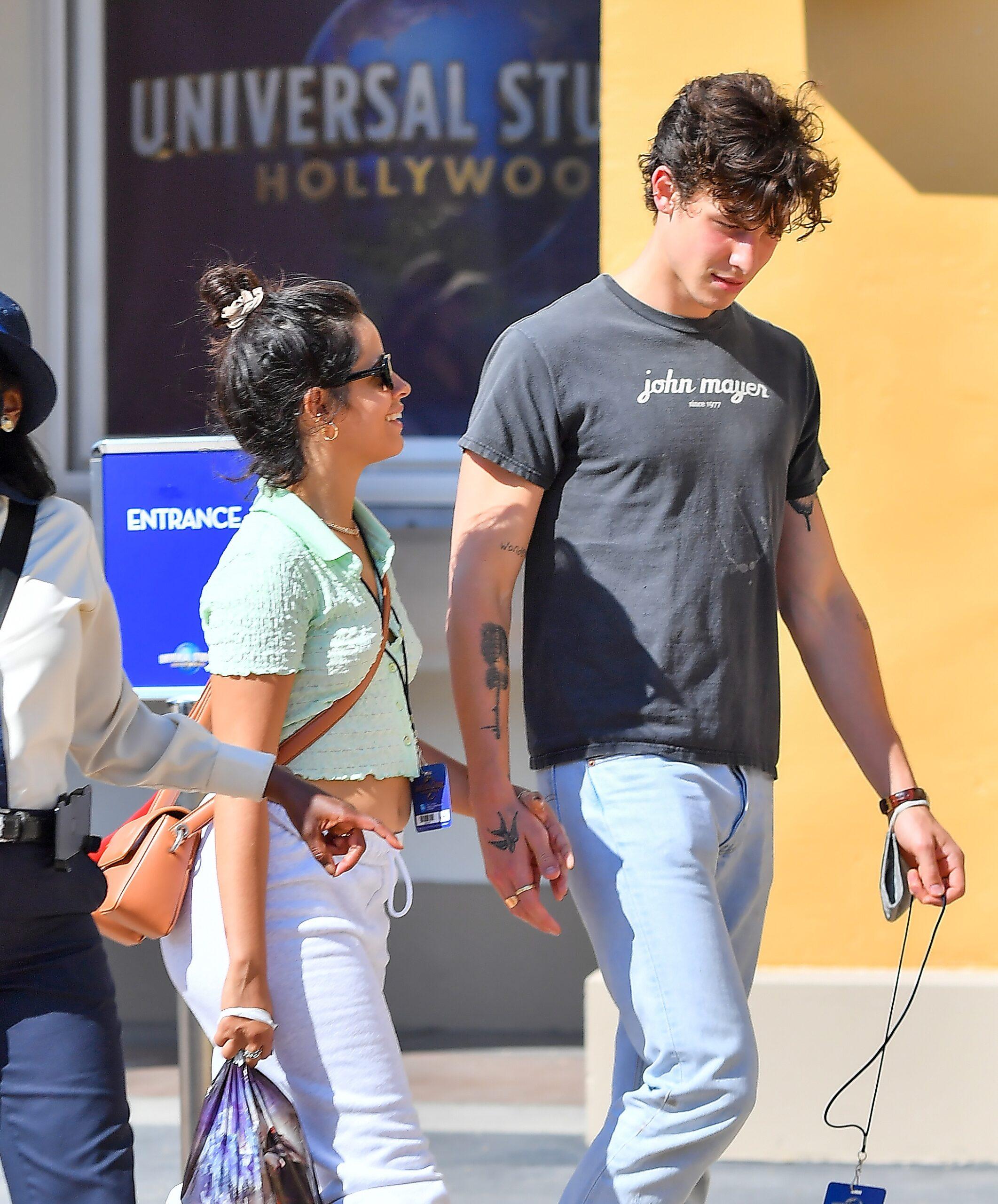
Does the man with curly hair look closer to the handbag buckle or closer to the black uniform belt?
the handbag buckle

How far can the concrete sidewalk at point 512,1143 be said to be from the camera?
3945 millimetres

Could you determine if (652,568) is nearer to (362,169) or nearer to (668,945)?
(668,945)

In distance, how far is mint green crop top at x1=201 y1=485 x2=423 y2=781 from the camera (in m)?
2.32

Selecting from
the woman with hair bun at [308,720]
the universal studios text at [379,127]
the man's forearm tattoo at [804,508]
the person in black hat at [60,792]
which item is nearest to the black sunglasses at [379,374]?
the woman with hair bun at [308,720]

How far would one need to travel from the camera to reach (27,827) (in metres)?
2.09

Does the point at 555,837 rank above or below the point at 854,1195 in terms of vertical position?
above

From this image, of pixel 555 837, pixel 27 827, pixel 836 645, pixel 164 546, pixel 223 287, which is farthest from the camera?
pixel 164 546

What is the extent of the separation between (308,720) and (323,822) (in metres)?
0.21

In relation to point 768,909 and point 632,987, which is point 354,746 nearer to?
point 632,987

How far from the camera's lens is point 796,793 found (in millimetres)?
4223

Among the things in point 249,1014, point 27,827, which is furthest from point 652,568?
point 27,827

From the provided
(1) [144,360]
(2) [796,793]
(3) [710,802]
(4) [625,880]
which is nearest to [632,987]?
(4) [625,880]

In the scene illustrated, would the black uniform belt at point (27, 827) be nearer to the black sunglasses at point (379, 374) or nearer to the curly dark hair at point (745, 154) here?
the black sunglasses at point (379, 374)

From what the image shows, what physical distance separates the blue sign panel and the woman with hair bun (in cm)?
72
